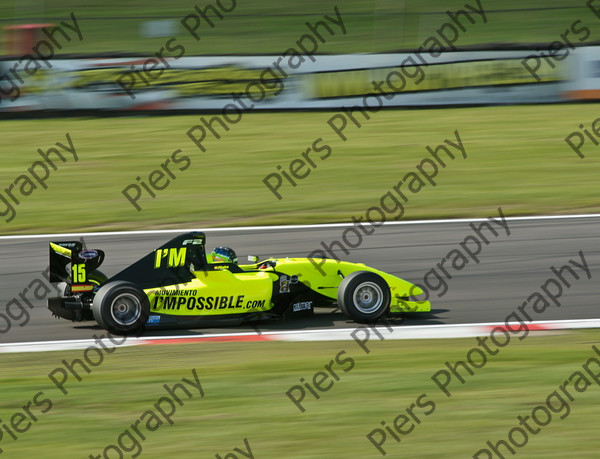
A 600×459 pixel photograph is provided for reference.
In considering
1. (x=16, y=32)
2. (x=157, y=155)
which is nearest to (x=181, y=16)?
(x=16, y=32)

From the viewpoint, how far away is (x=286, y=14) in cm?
2783

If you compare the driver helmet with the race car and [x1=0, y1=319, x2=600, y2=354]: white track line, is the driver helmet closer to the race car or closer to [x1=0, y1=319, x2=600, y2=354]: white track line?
the race car

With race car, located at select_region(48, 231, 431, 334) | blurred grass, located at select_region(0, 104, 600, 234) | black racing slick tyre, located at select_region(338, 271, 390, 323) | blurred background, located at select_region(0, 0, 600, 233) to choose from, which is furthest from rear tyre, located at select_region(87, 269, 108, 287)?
blurred background, located at select_region(0, 0, 600, 233)

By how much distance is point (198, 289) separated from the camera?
8.79 meters

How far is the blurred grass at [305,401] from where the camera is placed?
5.82 meters

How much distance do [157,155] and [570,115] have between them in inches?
339

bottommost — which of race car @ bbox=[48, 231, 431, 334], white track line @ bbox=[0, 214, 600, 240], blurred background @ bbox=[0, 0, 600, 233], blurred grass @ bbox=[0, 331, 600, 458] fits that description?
blurred grass @ bbox=[0, 331, 600, 458]

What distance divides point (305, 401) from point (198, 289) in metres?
2.41

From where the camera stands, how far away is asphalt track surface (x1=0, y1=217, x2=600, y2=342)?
30.8 ft

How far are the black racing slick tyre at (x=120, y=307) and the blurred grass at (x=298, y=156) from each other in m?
4.76

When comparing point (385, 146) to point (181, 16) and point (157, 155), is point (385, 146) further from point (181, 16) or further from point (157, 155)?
point (181, 16)

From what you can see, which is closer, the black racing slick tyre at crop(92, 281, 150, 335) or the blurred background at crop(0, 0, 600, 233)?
the black racing slick tyre at crop(92, 281, 150, 335)

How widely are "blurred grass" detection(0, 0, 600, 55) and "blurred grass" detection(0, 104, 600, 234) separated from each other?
384 cm

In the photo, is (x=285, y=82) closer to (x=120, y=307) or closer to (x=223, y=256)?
(x=223, y=256)
